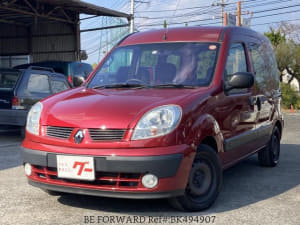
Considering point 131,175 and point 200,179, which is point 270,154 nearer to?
point 200,179

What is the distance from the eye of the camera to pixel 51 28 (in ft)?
71.6

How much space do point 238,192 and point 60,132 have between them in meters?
2.04

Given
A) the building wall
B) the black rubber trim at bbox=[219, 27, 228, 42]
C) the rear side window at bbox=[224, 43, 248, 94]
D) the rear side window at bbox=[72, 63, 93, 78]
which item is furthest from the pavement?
the building wall

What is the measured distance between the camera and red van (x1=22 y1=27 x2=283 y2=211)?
10.8ft

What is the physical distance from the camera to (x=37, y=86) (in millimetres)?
8203

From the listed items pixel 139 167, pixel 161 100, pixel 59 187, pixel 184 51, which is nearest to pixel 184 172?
pixel 139 167

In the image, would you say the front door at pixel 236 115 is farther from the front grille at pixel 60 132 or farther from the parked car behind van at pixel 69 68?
the parked car behind van at pixel 69 68

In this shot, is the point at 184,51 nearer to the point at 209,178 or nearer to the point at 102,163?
the point at 209,178

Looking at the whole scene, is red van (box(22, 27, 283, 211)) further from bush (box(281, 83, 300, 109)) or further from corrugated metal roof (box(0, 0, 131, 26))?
bush (box(281, 83, 300, 109))

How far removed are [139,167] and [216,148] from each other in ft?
3.45

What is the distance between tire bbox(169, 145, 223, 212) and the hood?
0.58m

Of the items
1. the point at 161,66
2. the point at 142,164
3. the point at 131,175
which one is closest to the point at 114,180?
the point at 131,175

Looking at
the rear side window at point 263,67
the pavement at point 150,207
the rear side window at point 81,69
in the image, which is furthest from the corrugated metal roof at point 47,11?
the pavement at point 150,207

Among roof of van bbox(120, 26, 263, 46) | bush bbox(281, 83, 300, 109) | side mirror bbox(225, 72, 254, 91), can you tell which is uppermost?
roof of van bbox(120, 26, 263, 46)
